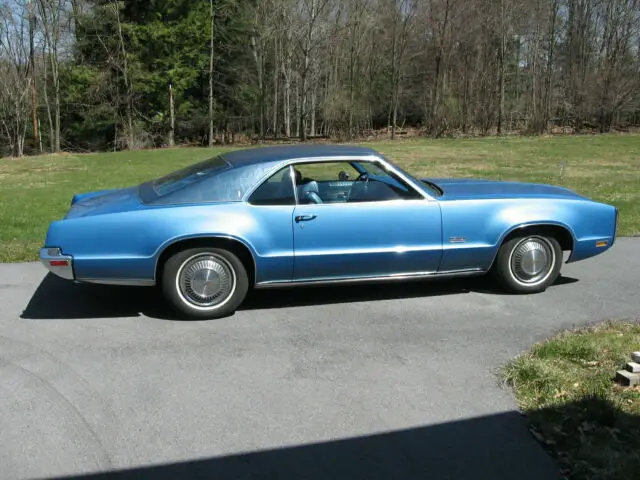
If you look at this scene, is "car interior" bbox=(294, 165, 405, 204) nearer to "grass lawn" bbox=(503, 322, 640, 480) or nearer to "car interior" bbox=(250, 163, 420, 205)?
"car interior" bbox=(250, 163, 420, 205)

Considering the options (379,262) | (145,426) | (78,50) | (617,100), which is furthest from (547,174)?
(78,50)

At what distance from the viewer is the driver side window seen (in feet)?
18.5

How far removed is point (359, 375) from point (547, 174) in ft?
46.3

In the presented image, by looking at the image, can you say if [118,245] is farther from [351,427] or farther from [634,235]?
[634,235]

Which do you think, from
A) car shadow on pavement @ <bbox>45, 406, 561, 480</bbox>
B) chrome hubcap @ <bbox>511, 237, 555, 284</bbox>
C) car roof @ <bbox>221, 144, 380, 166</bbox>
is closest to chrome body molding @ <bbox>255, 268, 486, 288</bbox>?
chrome hubcap @ <bbox>511, 237, 555, 284</bbox>

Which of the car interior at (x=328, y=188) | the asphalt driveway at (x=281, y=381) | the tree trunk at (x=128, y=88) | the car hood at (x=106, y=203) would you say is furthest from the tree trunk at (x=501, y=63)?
the car hood at (x=106, y=203)

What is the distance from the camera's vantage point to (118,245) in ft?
16.8

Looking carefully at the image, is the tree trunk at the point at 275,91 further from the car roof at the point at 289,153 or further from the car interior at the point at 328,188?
the car interior at the point at 328,188

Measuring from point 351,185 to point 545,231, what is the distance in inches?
73.1

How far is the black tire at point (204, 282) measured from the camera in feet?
17.2

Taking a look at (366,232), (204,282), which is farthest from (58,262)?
(366,232)

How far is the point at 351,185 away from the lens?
19.4 ft

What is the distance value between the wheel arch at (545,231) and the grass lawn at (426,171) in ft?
11.1

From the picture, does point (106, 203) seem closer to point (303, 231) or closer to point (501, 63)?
point (303, 231)
